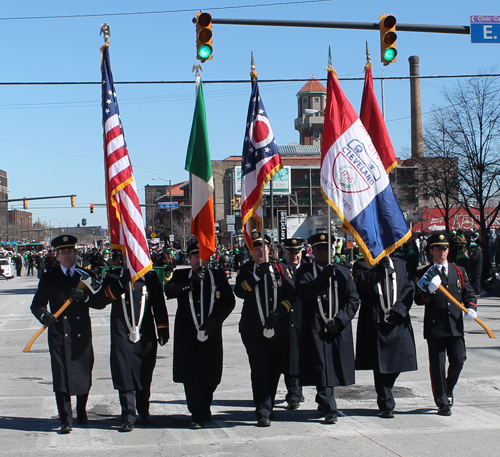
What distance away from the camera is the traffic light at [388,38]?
12.2 metres

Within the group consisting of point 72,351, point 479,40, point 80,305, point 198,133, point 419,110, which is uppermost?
point 419,110

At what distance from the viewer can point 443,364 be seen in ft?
24.0

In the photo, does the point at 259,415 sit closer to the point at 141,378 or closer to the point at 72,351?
the point at 141,378

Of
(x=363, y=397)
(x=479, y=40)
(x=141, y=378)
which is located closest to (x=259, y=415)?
(x=141, y=378)

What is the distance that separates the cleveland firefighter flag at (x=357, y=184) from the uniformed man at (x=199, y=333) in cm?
163

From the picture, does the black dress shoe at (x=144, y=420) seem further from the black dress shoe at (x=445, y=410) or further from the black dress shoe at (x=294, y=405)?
the black dress shoe at (x=445, y=410)

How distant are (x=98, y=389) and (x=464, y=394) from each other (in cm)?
459

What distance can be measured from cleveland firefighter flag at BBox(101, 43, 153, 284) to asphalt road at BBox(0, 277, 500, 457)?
1.90m

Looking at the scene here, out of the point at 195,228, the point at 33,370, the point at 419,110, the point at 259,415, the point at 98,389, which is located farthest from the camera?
the point at 419,110

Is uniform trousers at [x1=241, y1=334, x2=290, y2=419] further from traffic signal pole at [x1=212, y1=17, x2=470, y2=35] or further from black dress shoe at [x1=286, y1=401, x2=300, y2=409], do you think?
traffic signal pole at [x1=212, y1=17, x2=470, y2=35]

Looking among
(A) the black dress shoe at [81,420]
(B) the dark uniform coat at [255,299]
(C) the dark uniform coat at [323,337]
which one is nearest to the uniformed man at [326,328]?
(C) the dark uniform coat at [323,337]

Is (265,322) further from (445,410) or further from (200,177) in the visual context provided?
(445,410)

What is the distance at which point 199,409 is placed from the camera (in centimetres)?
692

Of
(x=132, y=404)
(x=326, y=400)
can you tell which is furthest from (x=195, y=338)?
(x=326, y=400)
